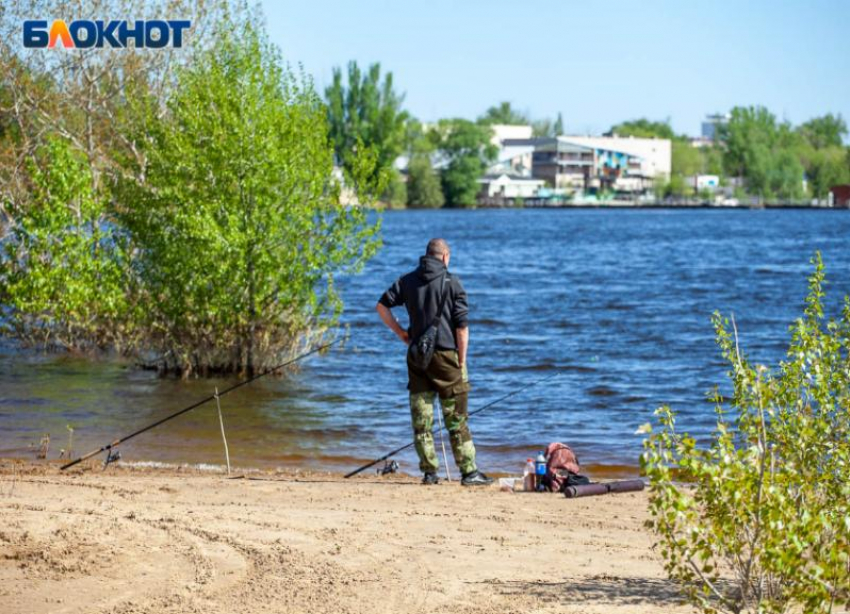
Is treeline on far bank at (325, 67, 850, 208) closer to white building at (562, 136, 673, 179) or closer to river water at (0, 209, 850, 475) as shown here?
white building at (562, 136, 673, 179)

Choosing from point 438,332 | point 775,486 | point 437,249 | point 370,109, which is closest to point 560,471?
point 438,332

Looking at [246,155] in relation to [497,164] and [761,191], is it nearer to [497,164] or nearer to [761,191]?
[497,164]

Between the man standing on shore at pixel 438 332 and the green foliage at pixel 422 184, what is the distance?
13712 cm

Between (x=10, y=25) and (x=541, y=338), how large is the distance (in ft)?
41.5

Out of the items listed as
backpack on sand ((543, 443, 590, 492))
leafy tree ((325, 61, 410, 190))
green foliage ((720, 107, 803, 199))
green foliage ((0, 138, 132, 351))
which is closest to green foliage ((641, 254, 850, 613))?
backpack on sand ((543, 443, 590, 492))

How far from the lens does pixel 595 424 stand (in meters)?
16.6

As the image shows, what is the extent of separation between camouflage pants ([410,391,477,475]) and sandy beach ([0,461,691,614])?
473 mm

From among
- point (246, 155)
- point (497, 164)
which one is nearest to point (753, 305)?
point (246, 155)

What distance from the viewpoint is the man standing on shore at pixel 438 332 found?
1046cm

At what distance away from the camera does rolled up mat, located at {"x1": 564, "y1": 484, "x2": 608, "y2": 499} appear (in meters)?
10.4

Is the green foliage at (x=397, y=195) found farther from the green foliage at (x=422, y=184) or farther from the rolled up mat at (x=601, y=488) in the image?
the rolled up mat at (x=601, y=488)

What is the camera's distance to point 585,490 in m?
10.4

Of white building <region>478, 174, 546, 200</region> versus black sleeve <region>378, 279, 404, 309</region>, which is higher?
white building <region>478, 174, 546, 200</region>

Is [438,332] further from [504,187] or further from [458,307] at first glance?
[504,187]
